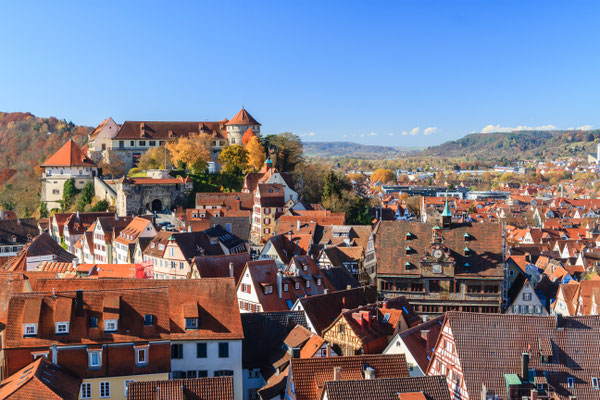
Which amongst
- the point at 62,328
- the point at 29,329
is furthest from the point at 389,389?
the point at 29,329

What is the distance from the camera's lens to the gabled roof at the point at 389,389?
20.3 metres

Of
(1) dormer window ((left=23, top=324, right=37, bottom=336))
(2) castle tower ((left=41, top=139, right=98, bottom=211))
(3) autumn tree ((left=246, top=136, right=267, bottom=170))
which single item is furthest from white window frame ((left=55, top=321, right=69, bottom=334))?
(3) autumn tree ((left=246, top=136, right=267, bottom=170))

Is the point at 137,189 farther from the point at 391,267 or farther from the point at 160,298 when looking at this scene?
the point at 160,298

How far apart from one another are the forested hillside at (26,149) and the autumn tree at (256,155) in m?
30.0

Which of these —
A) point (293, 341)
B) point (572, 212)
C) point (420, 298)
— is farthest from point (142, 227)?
point (572, 212)

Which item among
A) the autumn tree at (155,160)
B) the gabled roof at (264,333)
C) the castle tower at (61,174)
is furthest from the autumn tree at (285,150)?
the gabled roof at (264,333)

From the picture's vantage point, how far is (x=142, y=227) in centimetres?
5719

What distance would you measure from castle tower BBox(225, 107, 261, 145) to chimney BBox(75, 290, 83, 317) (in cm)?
6293

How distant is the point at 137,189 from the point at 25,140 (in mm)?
Answer: 77603

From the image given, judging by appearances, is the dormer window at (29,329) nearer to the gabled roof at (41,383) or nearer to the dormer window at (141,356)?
the gabled roof at (41,383)

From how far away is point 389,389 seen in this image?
20656 mm

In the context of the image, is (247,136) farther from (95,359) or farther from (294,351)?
(95,359)

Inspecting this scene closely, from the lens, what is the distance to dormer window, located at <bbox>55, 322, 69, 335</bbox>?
82.0ft

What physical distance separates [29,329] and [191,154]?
188 feet
